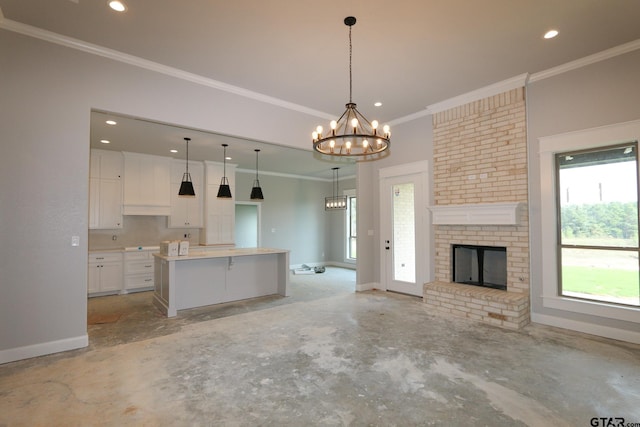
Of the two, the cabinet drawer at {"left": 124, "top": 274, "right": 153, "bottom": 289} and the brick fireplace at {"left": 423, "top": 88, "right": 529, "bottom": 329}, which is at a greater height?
the brick fireplace at {"left": 423, "top": 88, "right": 529, "bottom": 329}

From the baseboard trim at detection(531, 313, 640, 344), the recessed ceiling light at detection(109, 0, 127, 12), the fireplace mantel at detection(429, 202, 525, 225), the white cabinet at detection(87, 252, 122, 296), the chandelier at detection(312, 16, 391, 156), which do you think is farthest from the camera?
the white cabinet at detection(87, 252, 122, 296)

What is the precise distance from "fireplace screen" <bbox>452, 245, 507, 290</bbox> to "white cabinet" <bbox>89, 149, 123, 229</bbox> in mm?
6662

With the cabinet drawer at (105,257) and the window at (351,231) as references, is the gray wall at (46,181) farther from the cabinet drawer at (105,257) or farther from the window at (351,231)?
the window at (351,231)

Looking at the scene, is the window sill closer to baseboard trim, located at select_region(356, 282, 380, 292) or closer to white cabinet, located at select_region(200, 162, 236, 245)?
baseboard trim, located at select_region(356, 282, 380, 292)

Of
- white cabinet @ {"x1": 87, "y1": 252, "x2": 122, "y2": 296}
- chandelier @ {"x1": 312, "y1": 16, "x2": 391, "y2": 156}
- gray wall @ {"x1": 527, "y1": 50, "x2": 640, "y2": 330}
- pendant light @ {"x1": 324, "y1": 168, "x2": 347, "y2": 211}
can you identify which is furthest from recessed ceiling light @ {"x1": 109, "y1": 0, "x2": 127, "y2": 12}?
pendant light @ {"x1": 324, "y1": 168, "x2": 347, "y2": 211}

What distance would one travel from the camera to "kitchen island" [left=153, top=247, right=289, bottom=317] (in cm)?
471

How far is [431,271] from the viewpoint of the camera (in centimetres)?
538

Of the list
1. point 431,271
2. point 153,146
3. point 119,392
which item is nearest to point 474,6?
point 431,271

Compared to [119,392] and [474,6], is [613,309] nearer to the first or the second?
[474,6]

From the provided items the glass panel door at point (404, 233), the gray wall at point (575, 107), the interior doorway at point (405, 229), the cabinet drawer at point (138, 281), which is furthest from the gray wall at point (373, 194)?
the cabinet drawer at point (138, 281)

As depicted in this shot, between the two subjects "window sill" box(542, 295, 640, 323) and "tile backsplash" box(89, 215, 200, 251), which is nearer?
"window sill" box(542, 295, 640, 323)

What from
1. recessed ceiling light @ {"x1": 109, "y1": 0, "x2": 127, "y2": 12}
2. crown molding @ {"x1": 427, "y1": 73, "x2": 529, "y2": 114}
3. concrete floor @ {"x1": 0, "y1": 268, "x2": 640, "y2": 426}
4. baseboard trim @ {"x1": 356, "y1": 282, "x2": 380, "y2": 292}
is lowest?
concrete floor @ {"x1": 0, "y1": 268, "x2": 640, "y2": 426}

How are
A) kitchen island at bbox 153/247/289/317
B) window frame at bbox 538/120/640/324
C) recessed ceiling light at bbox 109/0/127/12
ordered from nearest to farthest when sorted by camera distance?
recessed ceiling light at bbox 109/0/127/12, window frame at bbox 538/120/640/324, kitchen island at bbox 153/247/289/317

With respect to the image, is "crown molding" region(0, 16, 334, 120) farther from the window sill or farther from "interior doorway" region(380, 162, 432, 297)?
the window sill
